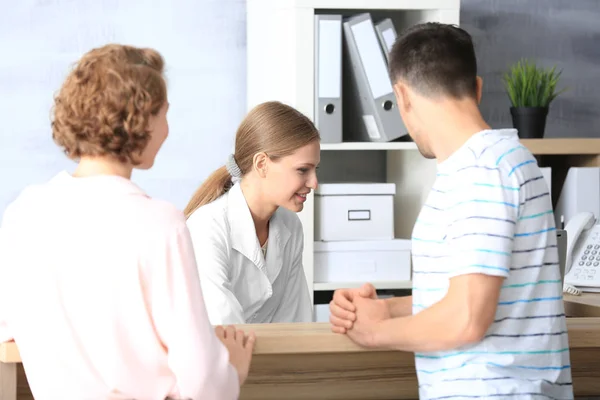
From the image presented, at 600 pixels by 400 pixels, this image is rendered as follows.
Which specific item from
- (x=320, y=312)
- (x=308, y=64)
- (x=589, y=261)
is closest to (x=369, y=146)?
(x=308, y=64)

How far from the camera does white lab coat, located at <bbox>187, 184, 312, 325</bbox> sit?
7.28 feet

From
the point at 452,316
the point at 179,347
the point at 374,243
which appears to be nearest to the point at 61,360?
the point at 179,347

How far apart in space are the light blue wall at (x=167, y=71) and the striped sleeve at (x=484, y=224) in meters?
1.97

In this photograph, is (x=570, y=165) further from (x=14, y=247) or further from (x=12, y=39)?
(x=14, y=247)

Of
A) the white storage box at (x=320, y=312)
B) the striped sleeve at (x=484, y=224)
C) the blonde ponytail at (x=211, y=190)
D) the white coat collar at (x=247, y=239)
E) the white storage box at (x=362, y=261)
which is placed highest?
the striped sleeve at (x=484, y=224)

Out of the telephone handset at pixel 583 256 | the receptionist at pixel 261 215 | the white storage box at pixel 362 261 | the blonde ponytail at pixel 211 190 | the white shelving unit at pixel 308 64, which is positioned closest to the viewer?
the receptionist at pixel 261 215

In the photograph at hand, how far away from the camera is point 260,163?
7.95 ft

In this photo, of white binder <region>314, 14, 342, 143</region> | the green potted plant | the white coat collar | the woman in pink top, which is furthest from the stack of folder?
the woman in pink top

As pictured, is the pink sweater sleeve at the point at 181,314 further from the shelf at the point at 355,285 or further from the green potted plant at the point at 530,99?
the green potted plant at the point at 530,99

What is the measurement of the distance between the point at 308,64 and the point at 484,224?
1669 mm

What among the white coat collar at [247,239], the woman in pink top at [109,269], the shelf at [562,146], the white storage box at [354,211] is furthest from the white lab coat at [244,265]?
the shelf at [562,146]

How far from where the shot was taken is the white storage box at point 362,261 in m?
2.98

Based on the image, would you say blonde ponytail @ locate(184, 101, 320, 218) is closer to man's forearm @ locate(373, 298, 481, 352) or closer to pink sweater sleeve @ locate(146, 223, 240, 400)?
man's forearm @ locate(373, 298, 481, 352)

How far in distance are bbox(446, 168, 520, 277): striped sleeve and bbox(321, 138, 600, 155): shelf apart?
164 cm
